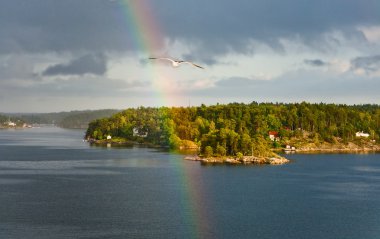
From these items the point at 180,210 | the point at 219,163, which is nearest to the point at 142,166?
the point at 219,163

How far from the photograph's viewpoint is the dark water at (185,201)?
143 feet

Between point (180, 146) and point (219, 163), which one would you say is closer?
point (219, 163)

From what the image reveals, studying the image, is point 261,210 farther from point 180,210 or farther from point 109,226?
point 109,226

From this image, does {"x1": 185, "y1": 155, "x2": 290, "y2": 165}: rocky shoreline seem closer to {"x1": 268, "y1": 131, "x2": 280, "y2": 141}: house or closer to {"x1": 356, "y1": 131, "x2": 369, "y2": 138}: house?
{"x1": 268, "y1": 131, "x2": 280, "y2": 141}: house

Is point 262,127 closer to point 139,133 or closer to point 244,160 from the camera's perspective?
point 139,133

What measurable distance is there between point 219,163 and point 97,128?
9489 centimetres

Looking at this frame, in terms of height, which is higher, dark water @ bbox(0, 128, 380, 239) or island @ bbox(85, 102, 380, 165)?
island @ bbox(85, 102, 380, 165)

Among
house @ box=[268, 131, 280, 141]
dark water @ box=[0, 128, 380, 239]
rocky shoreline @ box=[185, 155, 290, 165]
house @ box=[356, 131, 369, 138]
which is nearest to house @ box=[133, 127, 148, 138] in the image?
house @ box=[268, 131, 280, 141]

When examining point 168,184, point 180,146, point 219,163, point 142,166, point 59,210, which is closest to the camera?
point 59,210

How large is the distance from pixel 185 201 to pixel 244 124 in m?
93.3

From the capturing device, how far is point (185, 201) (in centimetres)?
5647

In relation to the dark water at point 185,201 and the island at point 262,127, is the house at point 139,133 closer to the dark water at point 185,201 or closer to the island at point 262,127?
the island at point 262,127

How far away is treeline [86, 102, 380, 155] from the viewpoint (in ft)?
486

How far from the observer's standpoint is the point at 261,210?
52.5m
